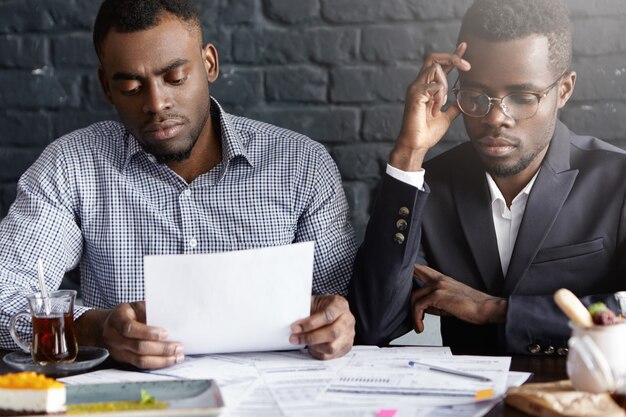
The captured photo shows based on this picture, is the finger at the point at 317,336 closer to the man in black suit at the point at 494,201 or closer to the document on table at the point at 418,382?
the document on table at the point at 418,382

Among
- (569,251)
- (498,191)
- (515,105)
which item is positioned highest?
(515,105)

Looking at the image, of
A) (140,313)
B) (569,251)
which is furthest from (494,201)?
(140,313)

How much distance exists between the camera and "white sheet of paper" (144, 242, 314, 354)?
1497 mm

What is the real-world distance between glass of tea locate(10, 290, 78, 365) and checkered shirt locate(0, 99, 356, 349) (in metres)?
0.44

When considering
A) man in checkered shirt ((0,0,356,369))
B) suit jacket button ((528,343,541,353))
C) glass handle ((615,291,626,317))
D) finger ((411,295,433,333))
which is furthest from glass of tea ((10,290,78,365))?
glass handle ((615,291,626,317))

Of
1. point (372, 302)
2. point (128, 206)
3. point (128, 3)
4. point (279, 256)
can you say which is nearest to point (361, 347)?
point (372, 302)

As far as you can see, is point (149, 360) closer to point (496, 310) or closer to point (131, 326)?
point (131, 326)

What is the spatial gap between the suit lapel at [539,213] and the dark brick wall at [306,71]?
31 centimetres

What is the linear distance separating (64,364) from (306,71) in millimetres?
1061

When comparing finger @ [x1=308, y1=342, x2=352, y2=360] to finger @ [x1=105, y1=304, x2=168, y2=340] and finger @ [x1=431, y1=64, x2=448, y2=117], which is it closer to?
finger @ [x1=105, y1=304, x2=168, y2=340]

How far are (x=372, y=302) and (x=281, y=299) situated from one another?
389mm

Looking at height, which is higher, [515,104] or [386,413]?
[515,104]

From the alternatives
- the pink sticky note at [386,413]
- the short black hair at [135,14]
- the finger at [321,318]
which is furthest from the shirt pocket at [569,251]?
the short black hair at [135,14]

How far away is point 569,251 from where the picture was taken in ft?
6.42
